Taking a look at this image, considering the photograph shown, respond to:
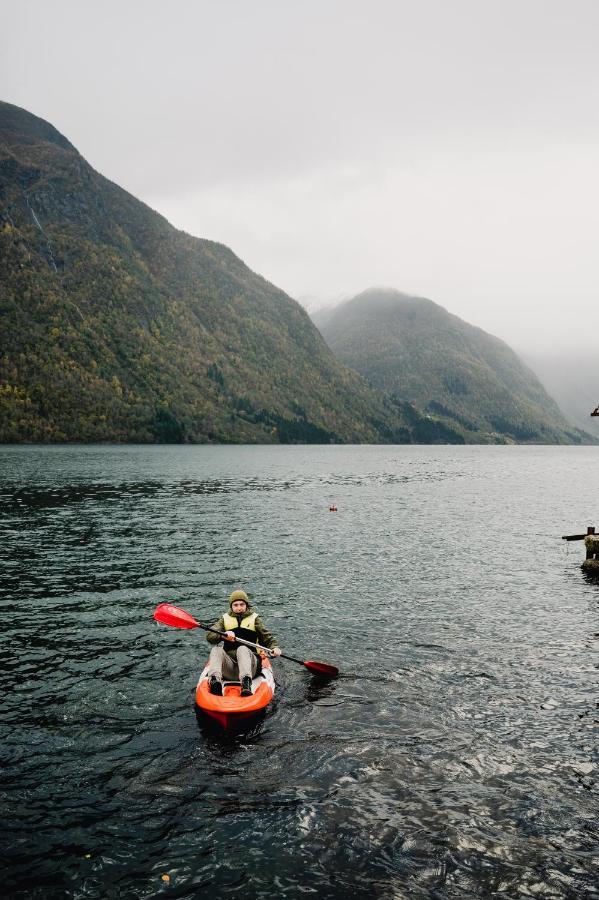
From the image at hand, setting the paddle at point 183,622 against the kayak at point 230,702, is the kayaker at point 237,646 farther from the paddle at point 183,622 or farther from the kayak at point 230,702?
the paddle at point 183,622

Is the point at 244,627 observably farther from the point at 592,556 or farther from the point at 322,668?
the point at 592,556

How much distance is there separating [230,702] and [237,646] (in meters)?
2.41

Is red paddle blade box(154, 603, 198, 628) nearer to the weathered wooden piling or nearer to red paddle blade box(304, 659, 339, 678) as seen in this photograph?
red paddle blade box(304, 659, 339, 678)

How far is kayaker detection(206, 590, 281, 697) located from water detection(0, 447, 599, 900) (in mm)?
1282

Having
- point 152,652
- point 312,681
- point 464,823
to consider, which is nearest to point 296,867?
point 464,823

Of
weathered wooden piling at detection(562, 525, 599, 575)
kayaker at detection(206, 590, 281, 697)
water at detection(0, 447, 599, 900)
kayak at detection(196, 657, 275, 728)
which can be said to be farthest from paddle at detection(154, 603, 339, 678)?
weathered wooden piling at detection(562, 525, 599, 575)

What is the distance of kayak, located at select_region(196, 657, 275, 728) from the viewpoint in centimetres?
1375

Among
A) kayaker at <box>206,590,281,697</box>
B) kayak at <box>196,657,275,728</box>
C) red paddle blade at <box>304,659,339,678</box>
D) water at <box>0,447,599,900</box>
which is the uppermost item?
kayaker at <box>206,590,281,697</box>

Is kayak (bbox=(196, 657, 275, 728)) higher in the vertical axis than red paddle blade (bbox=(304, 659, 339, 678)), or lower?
higher

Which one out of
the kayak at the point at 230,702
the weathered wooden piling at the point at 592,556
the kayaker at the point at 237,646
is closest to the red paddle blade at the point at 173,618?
the kayaker at the point at 237,646

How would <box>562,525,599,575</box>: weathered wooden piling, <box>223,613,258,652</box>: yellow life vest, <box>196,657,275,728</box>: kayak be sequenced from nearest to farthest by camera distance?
<box>196,657,275,728</box>: kayak, <box>223,613,258,652</box>: yellow life vest, <box>562,525,599,575</box>: weathered wooden piling

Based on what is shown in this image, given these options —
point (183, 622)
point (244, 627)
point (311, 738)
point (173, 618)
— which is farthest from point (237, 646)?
point (311, 738)

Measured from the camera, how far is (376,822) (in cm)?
1084

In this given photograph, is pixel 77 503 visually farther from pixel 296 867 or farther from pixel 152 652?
pixel 296 867
